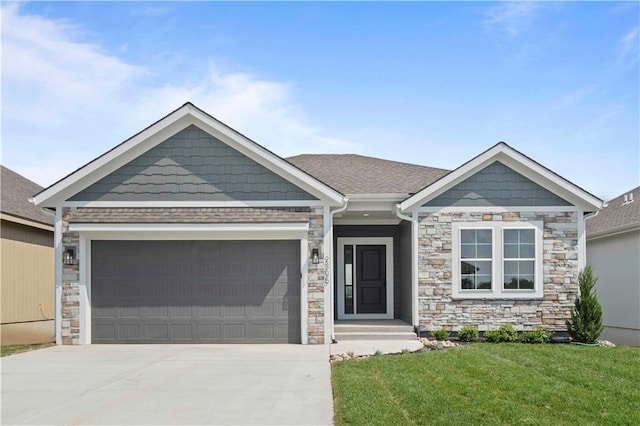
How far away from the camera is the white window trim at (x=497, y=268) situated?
12.6 m

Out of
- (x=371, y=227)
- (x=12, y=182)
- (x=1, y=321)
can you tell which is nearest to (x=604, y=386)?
(x=371, y=227)

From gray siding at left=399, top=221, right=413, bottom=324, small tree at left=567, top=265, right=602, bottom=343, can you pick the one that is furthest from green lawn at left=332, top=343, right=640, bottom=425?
gray siding at left=399, top=221, right=413, bottom=324

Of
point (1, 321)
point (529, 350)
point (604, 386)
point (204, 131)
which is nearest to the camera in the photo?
point (604, 386)

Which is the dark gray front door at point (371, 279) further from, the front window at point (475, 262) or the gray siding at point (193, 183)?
the gray siding at point (193, 183)

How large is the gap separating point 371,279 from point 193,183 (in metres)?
5.39

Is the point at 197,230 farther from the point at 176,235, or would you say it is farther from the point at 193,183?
the point at 193,183

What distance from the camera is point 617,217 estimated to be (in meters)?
15.8

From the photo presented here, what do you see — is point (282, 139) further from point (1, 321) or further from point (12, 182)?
point (1, 321)

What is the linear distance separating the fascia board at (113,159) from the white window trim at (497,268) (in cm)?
628

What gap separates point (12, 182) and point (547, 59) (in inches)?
603

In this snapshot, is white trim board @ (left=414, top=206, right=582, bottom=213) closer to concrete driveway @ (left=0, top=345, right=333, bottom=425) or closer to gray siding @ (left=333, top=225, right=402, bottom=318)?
gray siding @ (left=333, top=225, right=402, bottom=318)

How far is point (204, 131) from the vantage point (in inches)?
487

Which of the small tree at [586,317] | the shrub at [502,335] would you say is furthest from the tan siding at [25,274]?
the small tree at [586,317]

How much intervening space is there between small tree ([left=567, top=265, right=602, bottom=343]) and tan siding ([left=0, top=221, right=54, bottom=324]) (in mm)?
13298
